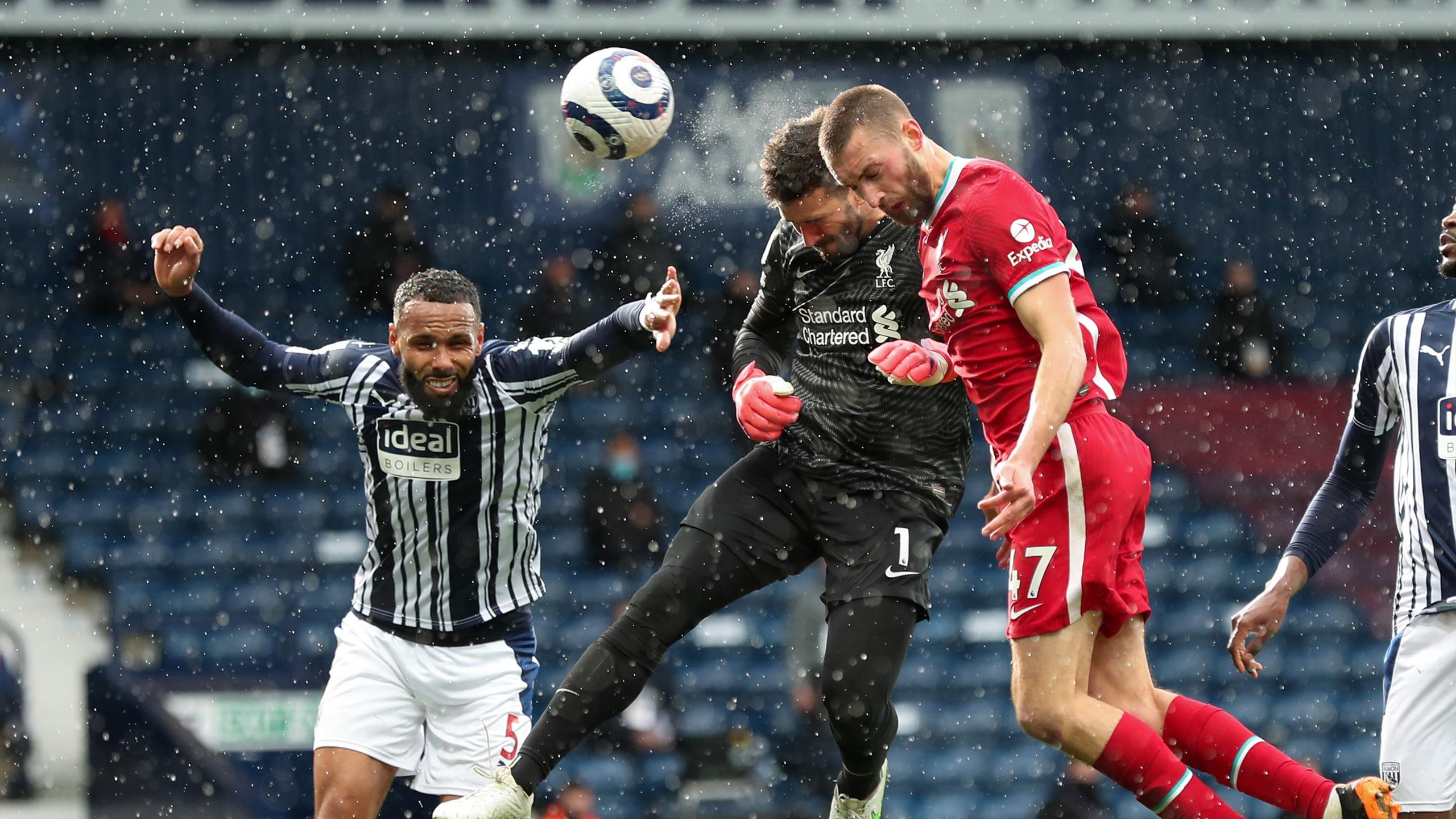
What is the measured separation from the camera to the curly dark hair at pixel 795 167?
4969mm

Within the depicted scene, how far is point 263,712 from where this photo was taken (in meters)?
10.0

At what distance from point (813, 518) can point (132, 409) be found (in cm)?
957

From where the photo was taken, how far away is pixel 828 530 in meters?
5.22

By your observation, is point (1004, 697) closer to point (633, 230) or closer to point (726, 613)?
point (726, 613)

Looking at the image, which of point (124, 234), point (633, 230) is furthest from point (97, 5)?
point (633, 230)

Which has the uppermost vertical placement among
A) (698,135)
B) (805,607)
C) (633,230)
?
(698,135)

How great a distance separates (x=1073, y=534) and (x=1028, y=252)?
2.68ft

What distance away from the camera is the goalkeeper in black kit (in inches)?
195

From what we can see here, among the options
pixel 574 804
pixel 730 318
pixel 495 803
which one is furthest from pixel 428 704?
pixel 730 318

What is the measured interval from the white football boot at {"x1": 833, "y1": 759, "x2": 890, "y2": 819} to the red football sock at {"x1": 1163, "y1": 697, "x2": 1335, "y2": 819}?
109 cm

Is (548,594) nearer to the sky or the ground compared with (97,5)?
nearer to the ground

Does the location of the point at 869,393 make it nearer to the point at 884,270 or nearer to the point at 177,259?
the point at 884,270

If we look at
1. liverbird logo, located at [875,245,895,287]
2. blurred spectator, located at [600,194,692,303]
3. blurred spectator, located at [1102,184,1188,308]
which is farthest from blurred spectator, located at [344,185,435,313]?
liverbird logo, located at [875,245,895,287]

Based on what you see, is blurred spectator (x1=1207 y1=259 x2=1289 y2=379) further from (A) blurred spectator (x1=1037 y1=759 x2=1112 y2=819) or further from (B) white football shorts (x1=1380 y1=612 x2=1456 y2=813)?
(B) white football shorts (x1=1380 y1=612 x2=1456 y2=813)
